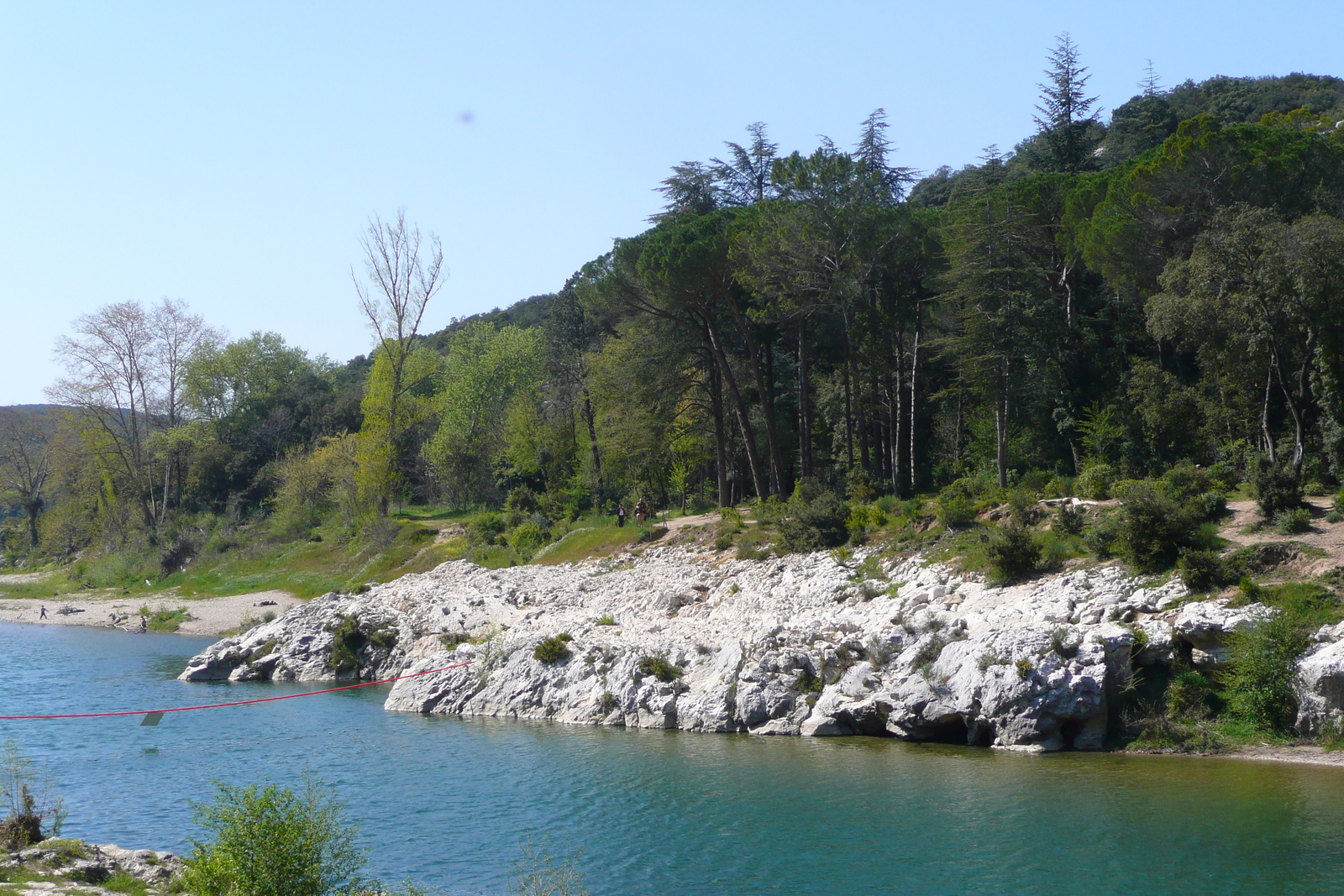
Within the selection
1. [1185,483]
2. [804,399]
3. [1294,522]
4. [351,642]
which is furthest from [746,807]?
[804,399]

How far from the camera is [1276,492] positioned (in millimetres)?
22297

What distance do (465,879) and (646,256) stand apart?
30.4 metres

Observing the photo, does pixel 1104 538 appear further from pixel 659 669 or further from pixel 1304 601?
pixel 659 669

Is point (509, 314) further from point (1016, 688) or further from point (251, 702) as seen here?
point (1016, 688)

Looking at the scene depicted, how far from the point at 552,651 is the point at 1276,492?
1796 cm

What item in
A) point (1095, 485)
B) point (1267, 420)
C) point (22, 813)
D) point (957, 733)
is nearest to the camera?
point (22, 813)

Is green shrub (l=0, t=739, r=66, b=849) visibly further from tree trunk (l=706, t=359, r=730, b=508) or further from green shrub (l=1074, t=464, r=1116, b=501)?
tree trunk (l=706, t=359, r=730, b=508)

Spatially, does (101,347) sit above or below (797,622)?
above

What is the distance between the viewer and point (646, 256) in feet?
132

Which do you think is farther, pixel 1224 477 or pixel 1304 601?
pixel 1224 477

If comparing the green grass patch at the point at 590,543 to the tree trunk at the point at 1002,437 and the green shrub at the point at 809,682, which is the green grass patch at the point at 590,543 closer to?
the tree trunk at the point at 1002,437

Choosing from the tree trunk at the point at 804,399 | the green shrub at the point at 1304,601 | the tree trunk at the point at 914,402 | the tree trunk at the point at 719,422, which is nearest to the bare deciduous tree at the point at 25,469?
the tree trunk at the point at 719,422

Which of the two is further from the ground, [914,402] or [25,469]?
[914,402]

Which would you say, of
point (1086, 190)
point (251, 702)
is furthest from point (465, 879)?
point (1086, 190)
